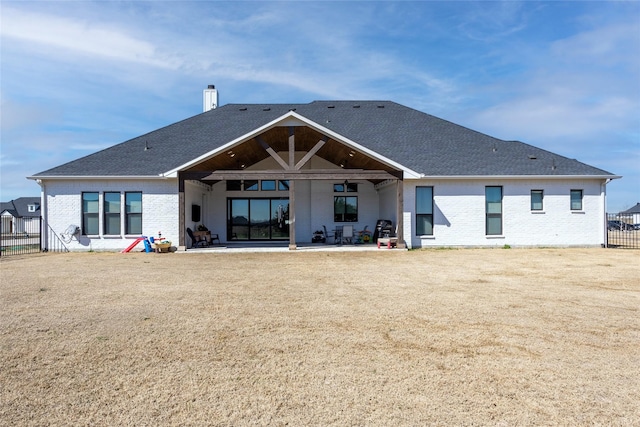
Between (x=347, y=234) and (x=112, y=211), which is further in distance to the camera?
(x=347, y=234)

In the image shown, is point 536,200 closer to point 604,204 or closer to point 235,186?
point 604,204

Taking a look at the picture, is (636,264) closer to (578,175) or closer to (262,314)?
(578,175)

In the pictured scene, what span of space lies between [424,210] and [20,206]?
57.4 meters

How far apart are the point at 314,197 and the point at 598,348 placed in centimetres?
1511

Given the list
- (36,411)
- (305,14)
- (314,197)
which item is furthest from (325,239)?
(36,411)

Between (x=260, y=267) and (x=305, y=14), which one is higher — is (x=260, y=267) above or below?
below

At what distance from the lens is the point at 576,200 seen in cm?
1672

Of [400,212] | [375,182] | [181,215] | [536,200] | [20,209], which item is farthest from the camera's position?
[20,209]

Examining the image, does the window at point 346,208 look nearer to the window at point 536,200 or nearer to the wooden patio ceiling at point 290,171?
the wooden patio ceiling at point 290,171

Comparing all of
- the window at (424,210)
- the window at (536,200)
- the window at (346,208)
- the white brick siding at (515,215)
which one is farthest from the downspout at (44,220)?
the window at (536,200)

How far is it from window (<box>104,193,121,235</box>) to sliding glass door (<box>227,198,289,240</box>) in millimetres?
4987

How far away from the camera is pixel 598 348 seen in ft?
15.0

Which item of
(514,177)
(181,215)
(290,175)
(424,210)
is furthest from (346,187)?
(181,215)

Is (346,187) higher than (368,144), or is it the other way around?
(368,144)
